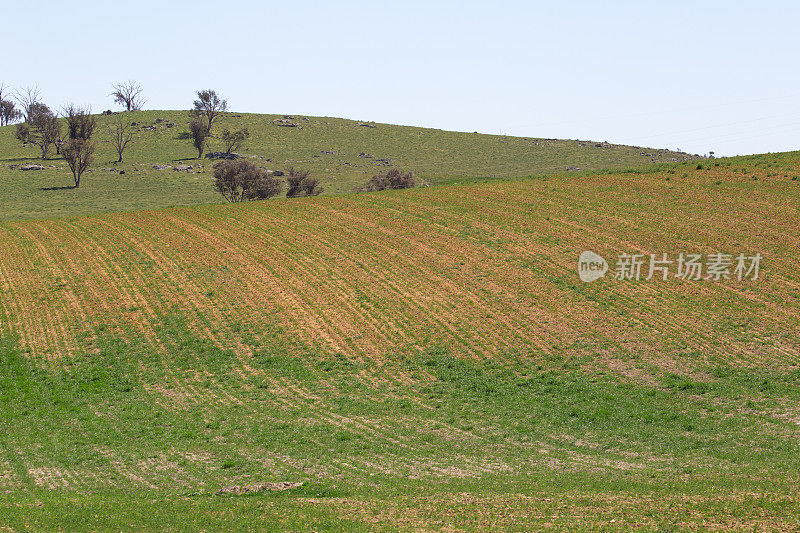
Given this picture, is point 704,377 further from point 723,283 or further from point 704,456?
point 723,283

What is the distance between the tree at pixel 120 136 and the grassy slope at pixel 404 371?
69.5 metres

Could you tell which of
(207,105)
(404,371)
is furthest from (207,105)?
(404,371)

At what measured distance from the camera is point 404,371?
27172 mm

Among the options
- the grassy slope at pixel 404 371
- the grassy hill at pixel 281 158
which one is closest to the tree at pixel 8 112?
the grassy hill at pixel 281 158

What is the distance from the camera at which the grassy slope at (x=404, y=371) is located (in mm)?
15102

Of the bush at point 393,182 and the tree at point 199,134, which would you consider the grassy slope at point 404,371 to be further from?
the tree at point 199,134

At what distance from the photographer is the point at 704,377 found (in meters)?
25.7

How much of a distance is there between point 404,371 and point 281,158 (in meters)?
90.3

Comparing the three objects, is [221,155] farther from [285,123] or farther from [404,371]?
[404,371]

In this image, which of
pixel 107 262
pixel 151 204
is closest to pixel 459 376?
pixel 107 262

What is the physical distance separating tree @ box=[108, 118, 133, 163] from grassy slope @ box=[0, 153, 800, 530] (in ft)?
228

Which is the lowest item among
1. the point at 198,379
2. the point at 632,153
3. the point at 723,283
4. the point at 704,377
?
the point at 198,379

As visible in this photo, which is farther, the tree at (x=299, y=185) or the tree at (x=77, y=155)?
the tree at (x=77, y=155)

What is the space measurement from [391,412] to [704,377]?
11.1 meters
